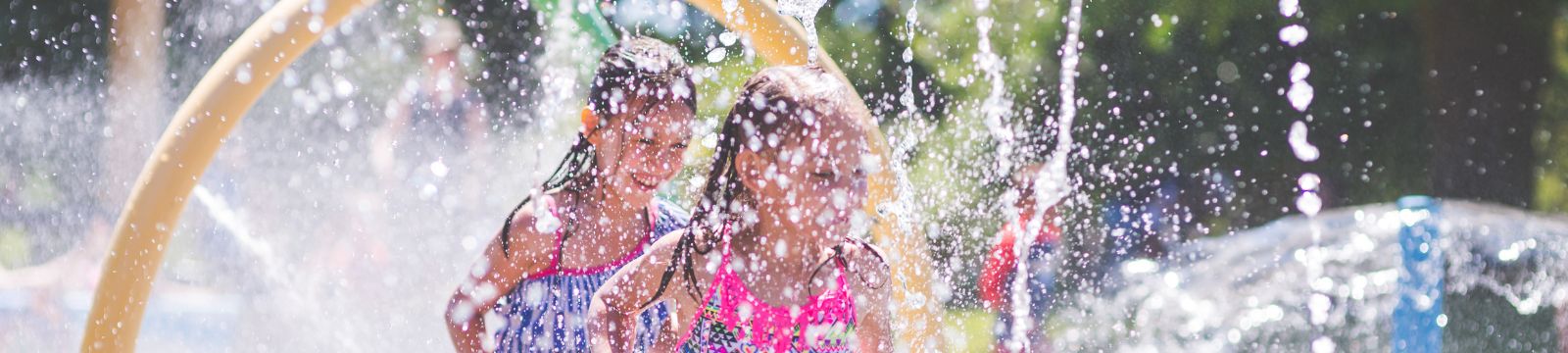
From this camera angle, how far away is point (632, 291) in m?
2.35

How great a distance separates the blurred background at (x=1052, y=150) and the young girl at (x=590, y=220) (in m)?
1.45

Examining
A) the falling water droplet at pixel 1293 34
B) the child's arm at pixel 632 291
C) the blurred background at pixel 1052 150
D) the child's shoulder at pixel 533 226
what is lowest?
the child's arm at pixel 632 291

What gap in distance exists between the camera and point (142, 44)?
9.98 meters

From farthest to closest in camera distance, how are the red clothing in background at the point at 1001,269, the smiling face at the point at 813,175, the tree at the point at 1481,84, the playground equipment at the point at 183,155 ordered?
1. the tree at the point at 1481,84
2. the red clothing in background at the point at 1001,269
3. the playground equipment at the point at 183,155
4. the smiling face at the point at 813,175

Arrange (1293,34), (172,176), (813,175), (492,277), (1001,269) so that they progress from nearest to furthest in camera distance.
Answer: (813,175), (492,277), (172,176), (1001,269), (1293,34)

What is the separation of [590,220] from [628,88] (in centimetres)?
30

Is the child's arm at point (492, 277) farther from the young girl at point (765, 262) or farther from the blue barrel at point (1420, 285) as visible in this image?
the blue barrel at point (1420, 285)

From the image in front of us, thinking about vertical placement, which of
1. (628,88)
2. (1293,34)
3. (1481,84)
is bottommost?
(628,88)

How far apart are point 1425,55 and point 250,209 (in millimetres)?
6164

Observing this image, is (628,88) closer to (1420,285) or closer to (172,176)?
(172,176)

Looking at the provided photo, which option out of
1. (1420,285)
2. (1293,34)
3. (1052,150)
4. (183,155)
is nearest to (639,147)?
(183,155)

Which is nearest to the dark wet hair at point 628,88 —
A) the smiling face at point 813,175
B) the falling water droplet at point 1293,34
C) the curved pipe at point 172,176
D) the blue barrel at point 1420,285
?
the smiling face at point 813,175

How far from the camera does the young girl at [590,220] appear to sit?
274cm

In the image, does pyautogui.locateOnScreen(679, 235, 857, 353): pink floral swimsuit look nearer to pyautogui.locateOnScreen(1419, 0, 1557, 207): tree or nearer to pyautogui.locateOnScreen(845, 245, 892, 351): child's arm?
pyautogui.locateOnScreen(845, 245, 892, 351): child's arm
